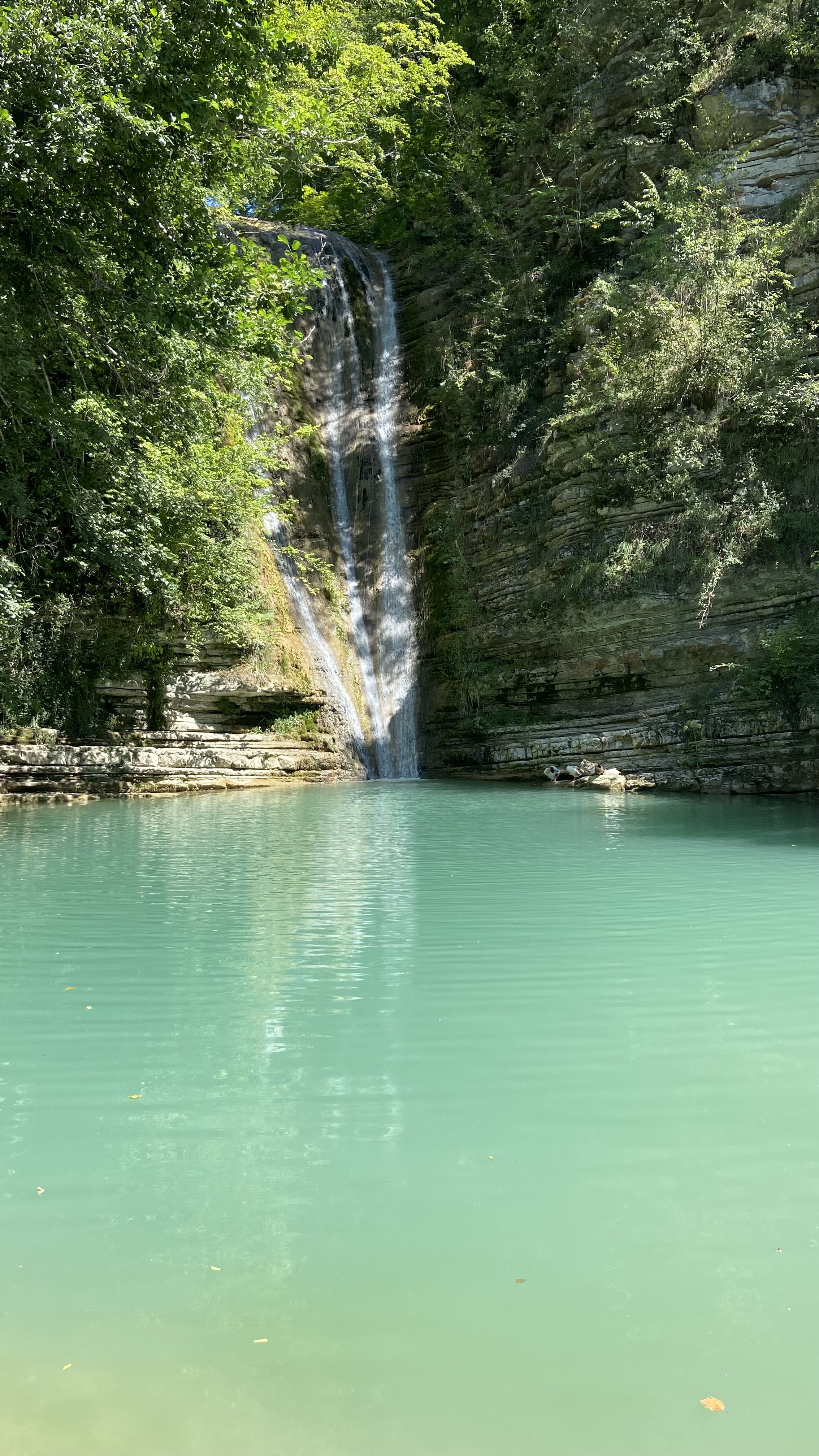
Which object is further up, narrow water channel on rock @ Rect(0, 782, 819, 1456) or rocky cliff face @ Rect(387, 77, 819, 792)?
rocky cliff face @ Rect(387, 77, 819, 792)

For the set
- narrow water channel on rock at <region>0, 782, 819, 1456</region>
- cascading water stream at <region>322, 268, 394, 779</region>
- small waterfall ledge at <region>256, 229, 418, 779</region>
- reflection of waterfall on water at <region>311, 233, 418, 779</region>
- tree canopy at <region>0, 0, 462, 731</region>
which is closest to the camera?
narrow water channel on rock at <region>0, 782, 819, 1456</region>

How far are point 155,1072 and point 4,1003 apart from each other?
120 centimetres

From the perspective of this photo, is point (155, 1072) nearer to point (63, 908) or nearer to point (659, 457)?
point (63, 908)

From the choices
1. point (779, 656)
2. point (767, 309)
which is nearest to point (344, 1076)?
point (779, 656)

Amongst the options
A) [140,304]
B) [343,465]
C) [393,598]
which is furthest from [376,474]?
[140,304]

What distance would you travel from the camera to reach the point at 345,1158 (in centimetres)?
273

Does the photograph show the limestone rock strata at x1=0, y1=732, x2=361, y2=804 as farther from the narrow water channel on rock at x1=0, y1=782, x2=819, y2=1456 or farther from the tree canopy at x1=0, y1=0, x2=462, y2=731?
the narrow water channel on rock at x1=0, y1=782, x2=819, y2=1456

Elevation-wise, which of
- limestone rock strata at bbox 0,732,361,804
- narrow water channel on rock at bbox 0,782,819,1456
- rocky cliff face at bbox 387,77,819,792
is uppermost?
rocky cliff face at bbox 387,77,819,792

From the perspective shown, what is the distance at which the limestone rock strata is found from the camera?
14719mm

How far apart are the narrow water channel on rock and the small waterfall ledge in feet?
47.3

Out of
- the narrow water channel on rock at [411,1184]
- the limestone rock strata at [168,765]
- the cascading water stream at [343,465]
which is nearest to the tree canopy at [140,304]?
the limestone rock strata at [168,765]

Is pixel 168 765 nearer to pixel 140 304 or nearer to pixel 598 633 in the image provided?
pixel 598 633

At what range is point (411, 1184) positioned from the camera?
2582 millimetres

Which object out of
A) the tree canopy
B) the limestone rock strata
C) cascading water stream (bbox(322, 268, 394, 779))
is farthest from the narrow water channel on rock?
cascading water stream (bbox(322, 268, 394, 779))
